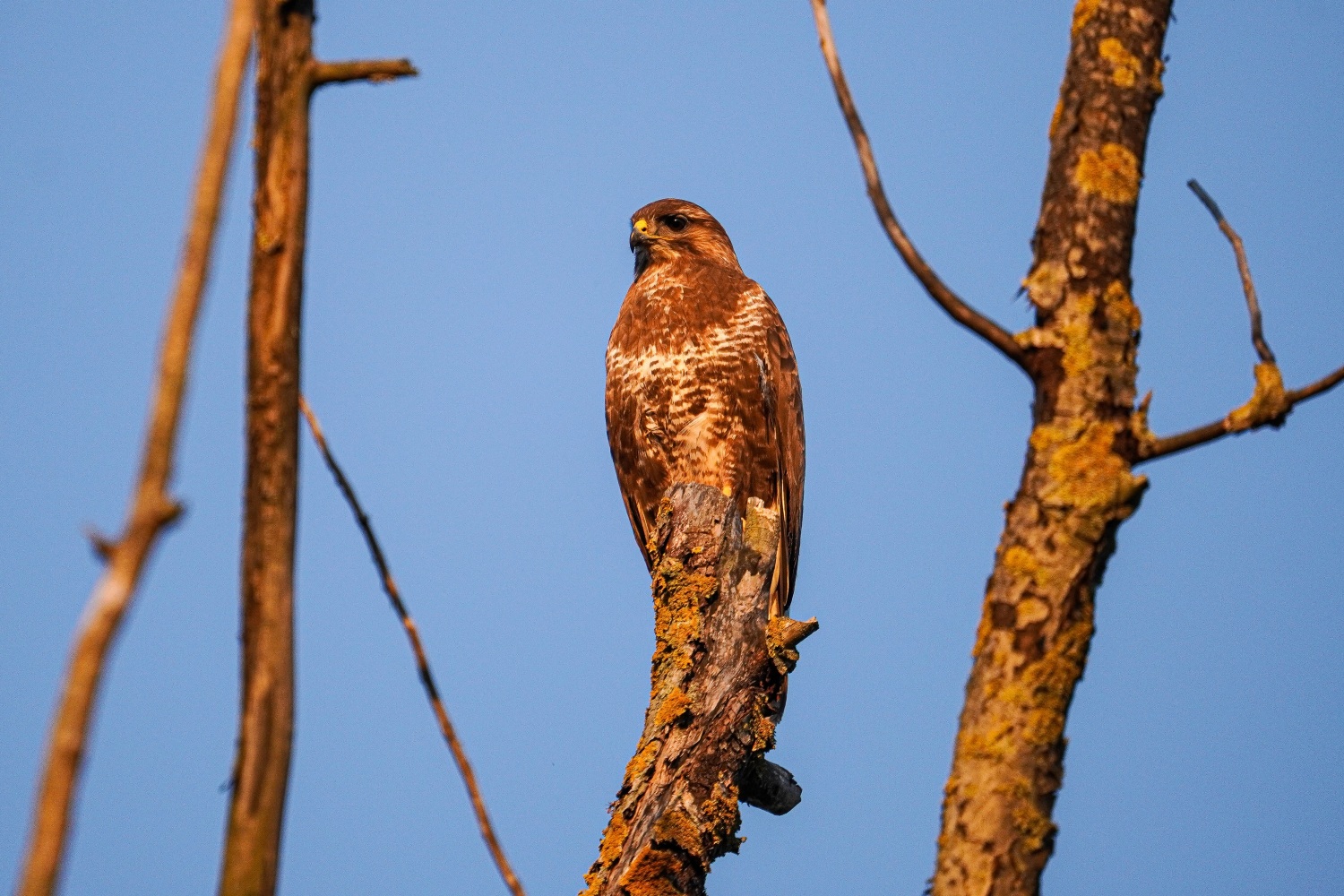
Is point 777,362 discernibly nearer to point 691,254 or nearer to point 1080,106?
point 691,254

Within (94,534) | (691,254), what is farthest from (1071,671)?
(691,254)

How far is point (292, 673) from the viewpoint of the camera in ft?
4.69

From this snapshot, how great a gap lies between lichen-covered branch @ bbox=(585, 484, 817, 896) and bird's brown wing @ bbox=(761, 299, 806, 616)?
4.40 feet

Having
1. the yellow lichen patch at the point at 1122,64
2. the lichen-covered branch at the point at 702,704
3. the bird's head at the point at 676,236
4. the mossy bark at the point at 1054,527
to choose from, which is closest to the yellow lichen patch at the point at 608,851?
the lichen-covered branch at the point at 702,704

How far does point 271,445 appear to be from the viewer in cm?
146

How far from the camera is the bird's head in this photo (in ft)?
25.5

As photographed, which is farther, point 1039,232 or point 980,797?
point 1039,232

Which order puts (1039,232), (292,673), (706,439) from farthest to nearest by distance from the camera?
→ (706,439) → (1039,232) → (292,673)

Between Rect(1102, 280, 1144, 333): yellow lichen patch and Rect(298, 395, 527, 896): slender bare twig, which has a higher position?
Rect(1102, 280, 1144, 333): yellow lichen patch

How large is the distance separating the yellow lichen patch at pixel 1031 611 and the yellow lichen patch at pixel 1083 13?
1.10 metres

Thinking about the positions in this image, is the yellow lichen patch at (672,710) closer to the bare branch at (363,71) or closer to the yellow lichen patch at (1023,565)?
the yellow lichen patch at (1023,565)

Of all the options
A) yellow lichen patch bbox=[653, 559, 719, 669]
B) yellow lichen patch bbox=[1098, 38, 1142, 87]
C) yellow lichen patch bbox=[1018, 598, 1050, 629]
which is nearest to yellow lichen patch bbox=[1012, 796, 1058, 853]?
yellow lichen patch bbox=[1018, 598, 1050, 629]

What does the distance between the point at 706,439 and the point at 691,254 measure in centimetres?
133

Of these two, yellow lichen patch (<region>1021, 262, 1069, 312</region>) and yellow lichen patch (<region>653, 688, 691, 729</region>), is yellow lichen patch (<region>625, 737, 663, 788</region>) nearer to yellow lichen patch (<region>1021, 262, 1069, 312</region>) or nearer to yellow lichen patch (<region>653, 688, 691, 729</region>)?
yellow lichen patch (<region>653, 688, 691, 729</region>)
